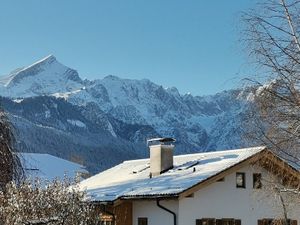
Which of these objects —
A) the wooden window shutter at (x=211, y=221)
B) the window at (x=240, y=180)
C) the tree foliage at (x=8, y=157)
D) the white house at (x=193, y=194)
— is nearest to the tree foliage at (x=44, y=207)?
the tree foliage at (x=8, y=157)

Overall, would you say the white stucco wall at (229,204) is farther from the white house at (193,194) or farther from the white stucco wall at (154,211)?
the white stucco wall at (154,211)

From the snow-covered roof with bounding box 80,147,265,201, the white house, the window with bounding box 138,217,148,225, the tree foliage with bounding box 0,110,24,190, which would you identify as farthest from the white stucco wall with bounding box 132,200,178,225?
the tree foliage with bounding box 0,110,24,190

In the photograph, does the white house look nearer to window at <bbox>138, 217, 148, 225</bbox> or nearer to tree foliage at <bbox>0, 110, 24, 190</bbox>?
window at <bbox>138, 217, 148, 225</bbox>

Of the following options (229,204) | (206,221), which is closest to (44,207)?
(206,221)

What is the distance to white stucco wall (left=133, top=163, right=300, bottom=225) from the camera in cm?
2200

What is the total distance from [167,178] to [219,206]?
7.13ft

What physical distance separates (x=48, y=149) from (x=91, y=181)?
128 metres

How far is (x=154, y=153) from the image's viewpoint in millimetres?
25500

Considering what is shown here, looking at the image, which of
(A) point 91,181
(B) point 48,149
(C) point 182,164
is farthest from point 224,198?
(B) point 48,149

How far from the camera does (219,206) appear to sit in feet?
75.4

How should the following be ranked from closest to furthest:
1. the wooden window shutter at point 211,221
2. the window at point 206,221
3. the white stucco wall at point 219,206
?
the white stucco wall at point 219,206 < the window at point 206,221 < the wooden window shutter at point 211,221

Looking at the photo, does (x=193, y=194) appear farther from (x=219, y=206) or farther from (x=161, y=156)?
(x=161, y=156)

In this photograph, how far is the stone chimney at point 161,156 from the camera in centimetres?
2519

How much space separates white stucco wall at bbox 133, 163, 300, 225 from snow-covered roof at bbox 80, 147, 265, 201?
59cm
